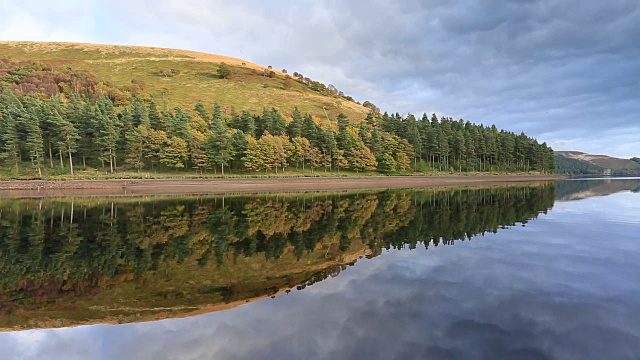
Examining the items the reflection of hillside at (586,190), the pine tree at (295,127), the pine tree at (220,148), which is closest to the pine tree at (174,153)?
the pine tree at (220,148)

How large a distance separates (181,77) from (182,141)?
8984cm

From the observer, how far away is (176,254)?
631 inches

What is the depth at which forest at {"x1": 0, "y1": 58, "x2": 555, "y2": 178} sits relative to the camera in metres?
71.1

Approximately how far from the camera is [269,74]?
569ft

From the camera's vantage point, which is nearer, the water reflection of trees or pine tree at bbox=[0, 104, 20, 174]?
the water reflection of trees

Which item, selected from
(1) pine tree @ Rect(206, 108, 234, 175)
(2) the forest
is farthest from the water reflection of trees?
(2) the forest

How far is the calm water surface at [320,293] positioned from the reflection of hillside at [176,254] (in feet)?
0.31

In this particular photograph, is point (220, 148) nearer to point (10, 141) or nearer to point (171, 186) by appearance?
point (171, 186)

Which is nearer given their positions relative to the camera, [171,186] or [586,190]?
[171,186]

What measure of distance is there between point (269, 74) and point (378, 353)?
17707cm

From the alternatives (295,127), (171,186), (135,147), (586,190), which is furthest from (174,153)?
(586,190)

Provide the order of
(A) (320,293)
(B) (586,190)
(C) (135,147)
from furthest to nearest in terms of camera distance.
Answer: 1. (C) (135,147)
2. (B) (586,190)
3. (A) (320,293)

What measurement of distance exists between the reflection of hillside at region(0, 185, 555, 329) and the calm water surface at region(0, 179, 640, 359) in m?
0.09

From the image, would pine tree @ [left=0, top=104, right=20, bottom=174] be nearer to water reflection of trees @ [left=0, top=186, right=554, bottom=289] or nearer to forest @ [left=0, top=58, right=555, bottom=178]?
forest @ [left=0, top=58, right=555, bottom=178]
